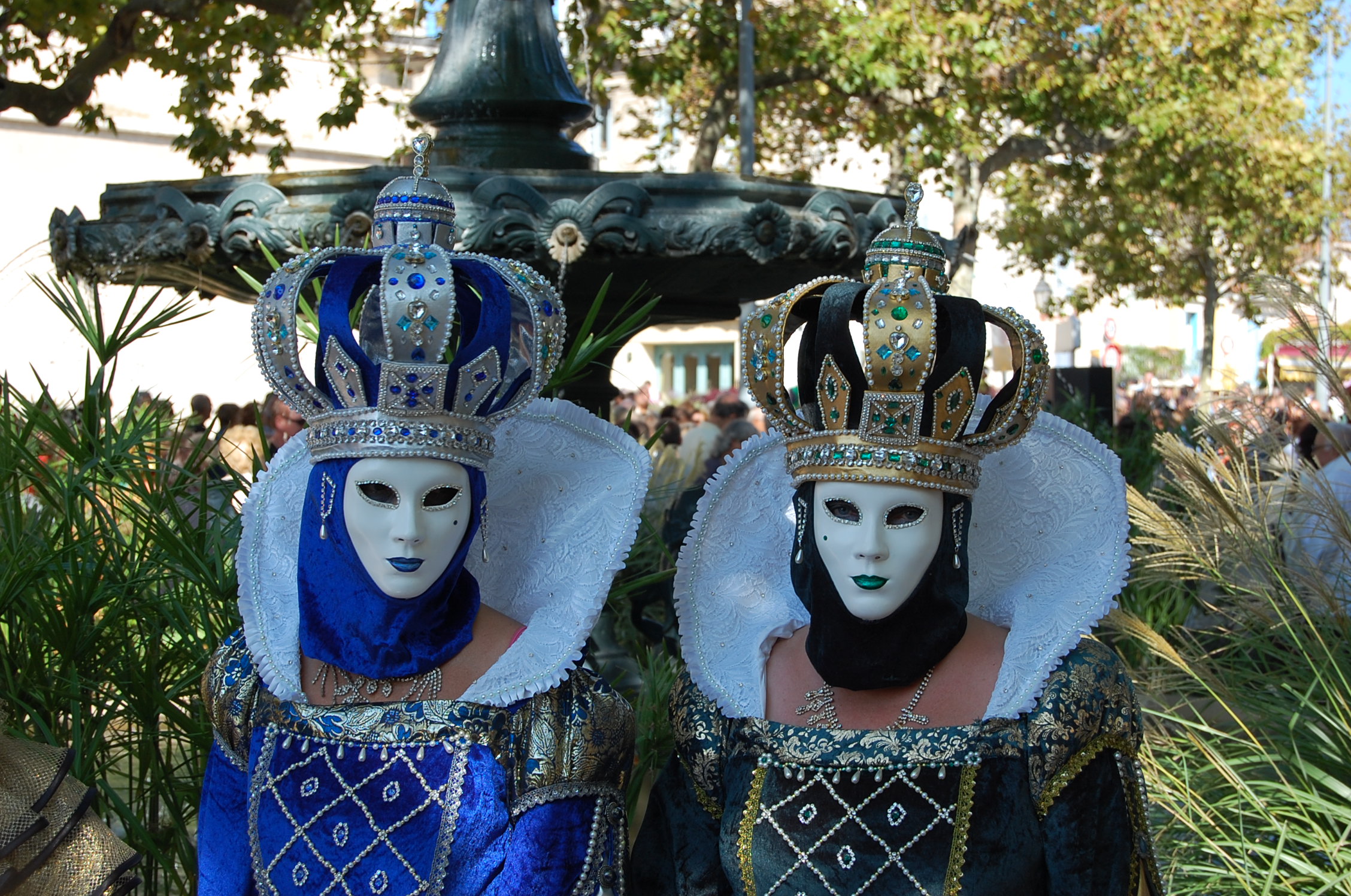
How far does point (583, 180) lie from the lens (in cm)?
354

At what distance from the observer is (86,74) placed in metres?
7.14

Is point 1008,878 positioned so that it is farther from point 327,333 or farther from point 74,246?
point 74,246

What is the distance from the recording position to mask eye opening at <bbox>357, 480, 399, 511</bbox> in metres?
2.42

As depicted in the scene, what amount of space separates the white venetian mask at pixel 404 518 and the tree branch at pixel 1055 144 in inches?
479

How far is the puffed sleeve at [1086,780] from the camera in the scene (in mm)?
2258

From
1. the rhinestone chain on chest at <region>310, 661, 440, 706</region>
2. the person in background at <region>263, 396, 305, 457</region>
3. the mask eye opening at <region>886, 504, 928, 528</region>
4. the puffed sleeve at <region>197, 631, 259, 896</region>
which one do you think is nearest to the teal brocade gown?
the mask eye opening at <region>886, 504, 928, 528</region>

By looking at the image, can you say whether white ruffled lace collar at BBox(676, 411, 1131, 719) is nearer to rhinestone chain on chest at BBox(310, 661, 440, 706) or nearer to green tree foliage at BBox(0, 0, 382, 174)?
rhinestone chain on chest at BBox(310, 661, 440, 706)

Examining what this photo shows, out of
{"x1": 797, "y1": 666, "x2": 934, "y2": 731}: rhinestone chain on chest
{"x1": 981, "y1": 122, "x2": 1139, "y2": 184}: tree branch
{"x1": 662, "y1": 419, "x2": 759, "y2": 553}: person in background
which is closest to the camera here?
{"x1": 797, "y1": 666, "x2": 934, "y2": 731}: rhinestone chain on chest

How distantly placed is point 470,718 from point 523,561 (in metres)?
0.39

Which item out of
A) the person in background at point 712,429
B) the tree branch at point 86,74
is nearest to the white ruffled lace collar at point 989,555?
the person in background at point 712,429

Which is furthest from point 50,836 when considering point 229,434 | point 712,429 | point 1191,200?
point 1191,200

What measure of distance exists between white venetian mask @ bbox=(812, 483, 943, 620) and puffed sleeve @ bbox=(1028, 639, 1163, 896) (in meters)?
0.29

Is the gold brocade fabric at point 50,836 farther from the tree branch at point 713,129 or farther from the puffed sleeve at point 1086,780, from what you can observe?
the tree branch at point 713,129

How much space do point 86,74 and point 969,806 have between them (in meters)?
6.50
